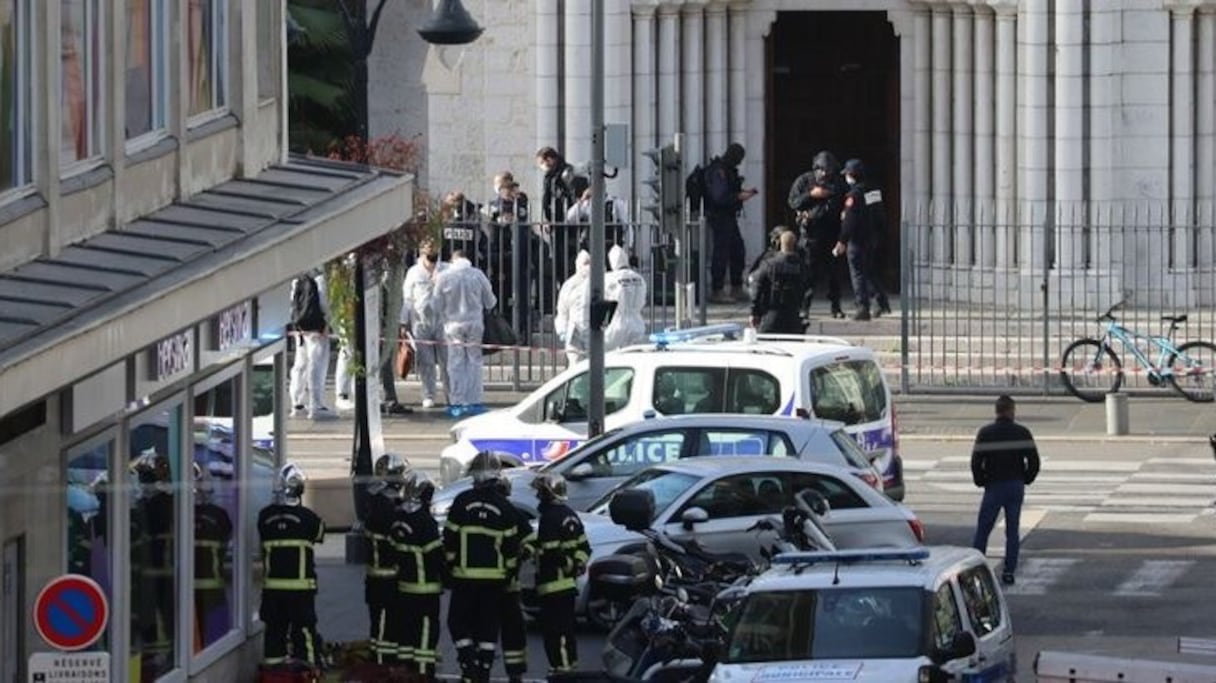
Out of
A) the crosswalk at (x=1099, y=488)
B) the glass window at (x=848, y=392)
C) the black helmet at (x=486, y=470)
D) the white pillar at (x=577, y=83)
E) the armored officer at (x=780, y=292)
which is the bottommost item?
the crosswalk at (x=1099, y=488)

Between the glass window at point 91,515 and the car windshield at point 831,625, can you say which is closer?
the car windshield at point 831,625

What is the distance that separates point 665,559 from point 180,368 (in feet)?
12.5

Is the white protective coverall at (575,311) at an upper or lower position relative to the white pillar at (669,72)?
lower

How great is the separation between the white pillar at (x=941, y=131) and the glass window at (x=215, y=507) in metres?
17.2

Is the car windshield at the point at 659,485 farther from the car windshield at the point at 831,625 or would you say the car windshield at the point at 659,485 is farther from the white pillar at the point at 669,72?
the white pillar at the point at 669,72

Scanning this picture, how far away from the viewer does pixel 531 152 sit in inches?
1604

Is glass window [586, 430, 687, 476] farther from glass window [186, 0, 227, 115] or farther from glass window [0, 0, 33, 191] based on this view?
glass window [0, 0, 33, 191]

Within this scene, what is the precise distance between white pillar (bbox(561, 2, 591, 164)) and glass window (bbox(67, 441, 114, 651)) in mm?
19110

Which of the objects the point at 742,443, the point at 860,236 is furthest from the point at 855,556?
the point at 860,236

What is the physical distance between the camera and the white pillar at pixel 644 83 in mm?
39688

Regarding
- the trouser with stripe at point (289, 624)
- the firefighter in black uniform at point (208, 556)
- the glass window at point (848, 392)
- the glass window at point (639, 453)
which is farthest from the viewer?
the glass window at point (848, 392)

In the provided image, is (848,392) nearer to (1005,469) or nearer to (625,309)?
(1005,469)

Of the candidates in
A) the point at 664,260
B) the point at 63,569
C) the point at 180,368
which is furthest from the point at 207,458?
the point at 664,260

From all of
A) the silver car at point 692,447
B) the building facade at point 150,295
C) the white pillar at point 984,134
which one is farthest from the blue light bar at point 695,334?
the white pillar at point 984,134
